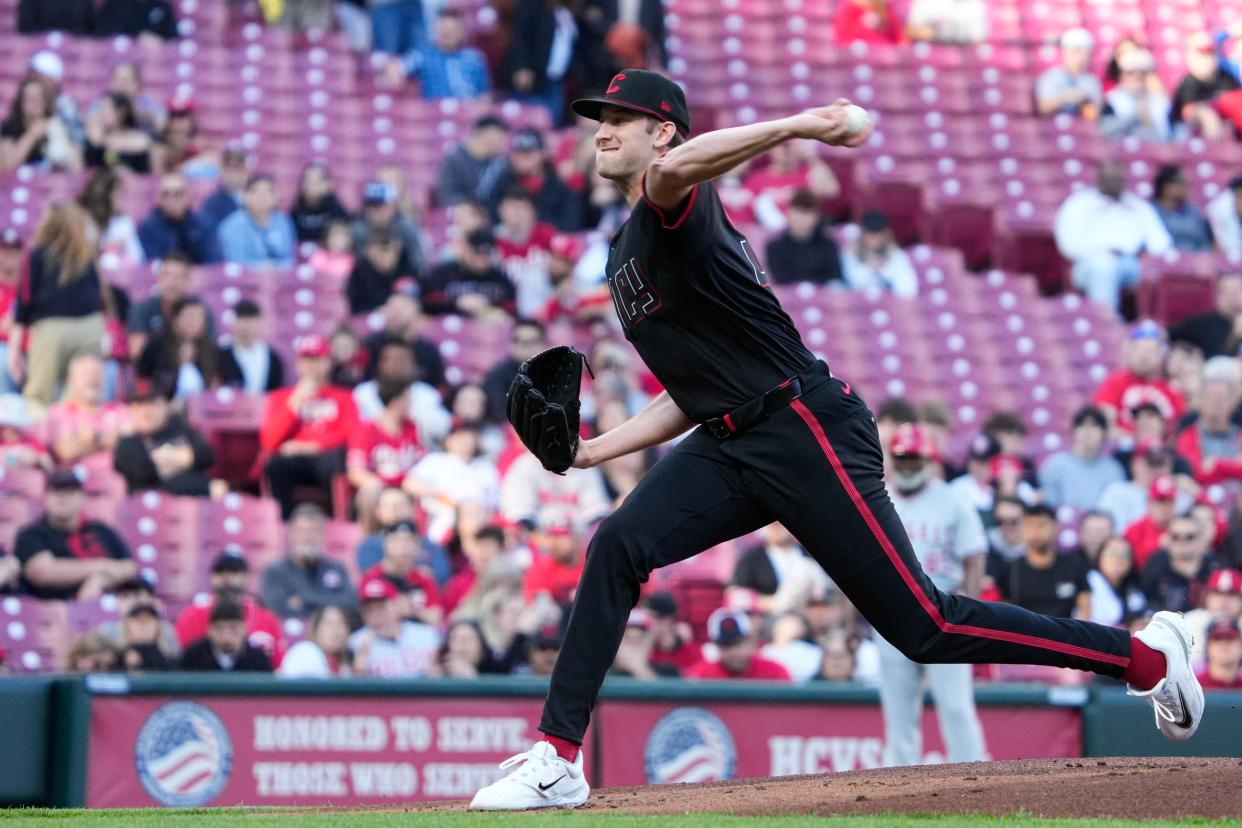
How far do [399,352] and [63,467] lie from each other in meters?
2.03

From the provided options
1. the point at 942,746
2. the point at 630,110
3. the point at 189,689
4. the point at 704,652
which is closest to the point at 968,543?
the point at 942,746

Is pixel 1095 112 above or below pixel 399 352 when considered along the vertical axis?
above

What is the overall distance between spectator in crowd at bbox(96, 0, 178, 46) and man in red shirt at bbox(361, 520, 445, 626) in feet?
18.3

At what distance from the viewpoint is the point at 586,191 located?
12812 millimetres

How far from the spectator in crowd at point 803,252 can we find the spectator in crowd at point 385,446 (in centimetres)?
331

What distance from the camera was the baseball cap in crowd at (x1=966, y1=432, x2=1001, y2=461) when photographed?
10883mm

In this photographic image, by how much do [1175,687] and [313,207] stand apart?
27.3ft

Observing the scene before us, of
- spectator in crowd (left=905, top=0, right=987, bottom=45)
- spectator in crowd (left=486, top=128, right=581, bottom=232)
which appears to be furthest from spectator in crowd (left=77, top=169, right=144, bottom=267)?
spectator in crowd (left=905, top=0, right=987, bottom=45)

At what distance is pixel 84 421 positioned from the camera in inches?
394

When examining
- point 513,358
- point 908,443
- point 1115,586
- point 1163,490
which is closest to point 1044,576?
point 1115,586

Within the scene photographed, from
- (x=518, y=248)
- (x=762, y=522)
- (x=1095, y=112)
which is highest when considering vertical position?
(x=1095, y=112)

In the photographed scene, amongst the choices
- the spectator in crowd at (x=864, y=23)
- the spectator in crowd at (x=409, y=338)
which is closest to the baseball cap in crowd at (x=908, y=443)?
the spectator in crowd at (x=409, y=338)

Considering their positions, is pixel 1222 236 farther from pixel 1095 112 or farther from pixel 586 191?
pixel 586 191

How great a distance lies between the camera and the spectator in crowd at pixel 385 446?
1002 cm
